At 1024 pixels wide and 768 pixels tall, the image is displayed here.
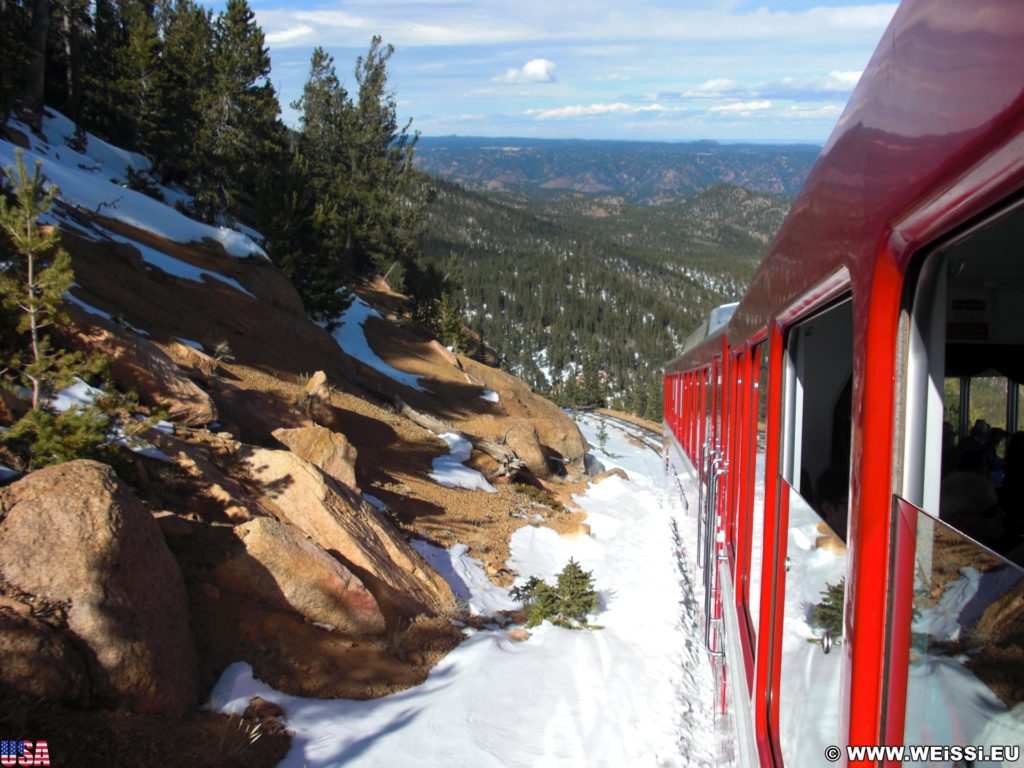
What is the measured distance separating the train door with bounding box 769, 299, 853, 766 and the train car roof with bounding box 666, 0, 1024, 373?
1.52ft

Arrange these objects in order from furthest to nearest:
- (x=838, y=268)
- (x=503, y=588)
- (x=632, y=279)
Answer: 1. (x=632, y=279)
2. (x=503, y=588)
3. (x=838, y=268)

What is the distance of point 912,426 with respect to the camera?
1.68 m

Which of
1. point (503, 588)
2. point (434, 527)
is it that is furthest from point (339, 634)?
point (434, 527)

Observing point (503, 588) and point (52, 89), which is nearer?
point (503, 588)

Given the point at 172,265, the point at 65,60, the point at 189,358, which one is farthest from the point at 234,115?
the point at 189,358

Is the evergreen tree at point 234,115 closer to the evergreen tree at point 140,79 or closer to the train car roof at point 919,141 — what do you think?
the evergreen tree at point 140,79

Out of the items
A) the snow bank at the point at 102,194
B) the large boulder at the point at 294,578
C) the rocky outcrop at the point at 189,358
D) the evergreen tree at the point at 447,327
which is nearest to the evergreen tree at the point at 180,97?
the snow bank at the point at 102,194

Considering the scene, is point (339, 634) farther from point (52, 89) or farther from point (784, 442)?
point (52, 89)

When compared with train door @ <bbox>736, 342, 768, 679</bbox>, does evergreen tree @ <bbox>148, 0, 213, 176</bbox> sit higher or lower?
higher

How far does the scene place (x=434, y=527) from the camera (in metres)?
11.2

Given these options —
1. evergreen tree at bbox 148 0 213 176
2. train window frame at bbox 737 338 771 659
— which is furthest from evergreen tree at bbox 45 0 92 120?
train window frame at bbox 737 338 771 659

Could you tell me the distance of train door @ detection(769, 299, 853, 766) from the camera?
221cm

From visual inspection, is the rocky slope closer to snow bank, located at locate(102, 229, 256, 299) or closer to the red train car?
snow bank, located at locate(102, 229, 256, 299)

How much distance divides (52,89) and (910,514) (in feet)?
142
